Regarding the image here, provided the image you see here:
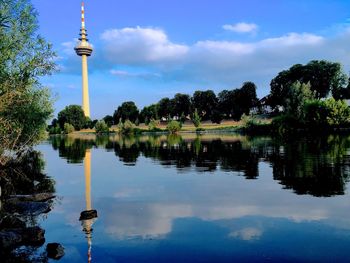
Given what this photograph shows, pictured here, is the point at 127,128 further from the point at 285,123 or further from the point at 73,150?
the point at 73,150

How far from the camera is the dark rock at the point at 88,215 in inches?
819

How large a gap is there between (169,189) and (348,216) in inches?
520

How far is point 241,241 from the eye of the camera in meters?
16.1

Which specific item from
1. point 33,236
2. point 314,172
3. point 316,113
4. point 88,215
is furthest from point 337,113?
point 33,236

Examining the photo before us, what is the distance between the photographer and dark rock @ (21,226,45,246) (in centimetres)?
1627

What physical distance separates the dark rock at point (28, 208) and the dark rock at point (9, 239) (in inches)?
217

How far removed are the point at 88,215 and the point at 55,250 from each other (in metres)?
6.07

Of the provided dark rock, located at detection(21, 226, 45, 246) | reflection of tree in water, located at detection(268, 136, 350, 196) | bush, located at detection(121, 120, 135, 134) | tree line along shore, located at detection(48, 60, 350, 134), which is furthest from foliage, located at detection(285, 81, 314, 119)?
dark rock, located at detection(21, 226, 45, 246)

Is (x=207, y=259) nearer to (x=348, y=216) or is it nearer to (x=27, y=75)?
(x=348, y=216)

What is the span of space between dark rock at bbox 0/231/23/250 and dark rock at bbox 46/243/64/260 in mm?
1353

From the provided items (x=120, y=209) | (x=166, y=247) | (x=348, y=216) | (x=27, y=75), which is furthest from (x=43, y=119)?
(x=348, y=216)

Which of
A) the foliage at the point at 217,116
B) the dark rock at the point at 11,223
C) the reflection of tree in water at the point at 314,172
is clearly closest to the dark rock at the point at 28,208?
the dark rock at the point at 11,223

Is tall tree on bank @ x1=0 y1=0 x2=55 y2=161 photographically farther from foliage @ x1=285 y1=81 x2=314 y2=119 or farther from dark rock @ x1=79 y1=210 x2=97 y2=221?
foliage @ x1=285 y1=81 x2=314 y2=119

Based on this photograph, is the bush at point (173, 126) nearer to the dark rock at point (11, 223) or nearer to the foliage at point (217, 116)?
the foliage at point (217, 116)
